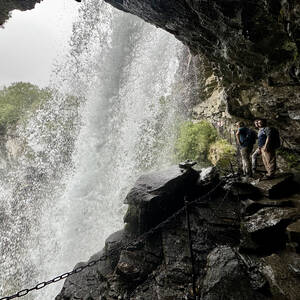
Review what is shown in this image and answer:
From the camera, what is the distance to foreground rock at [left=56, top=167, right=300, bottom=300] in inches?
155

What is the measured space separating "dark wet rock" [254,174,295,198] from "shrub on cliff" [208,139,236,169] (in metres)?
4.14

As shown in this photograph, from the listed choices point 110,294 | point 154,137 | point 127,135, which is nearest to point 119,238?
point 110,294

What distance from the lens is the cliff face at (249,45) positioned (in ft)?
15.4

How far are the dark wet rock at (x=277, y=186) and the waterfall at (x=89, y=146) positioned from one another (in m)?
7.90

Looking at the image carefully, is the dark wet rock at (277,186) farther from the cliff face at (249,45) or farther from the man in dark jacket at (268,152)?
the cliff face at (249,45)

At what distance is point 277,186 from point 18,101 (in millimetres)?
34494

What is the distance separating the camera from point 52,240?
14070 mm

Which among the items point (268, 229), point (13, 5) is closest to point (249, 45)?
point (268, 229)

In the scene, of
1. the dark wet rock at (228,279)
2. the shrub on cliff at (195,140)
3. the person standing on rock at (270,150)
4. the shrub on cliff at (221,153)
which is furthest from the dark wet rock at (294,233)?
the shrub on cliff at (195,140)

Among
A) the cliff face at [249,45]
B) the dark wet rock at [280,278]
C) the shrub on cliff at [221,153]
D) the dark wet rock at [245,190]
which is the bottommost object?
the dark wet rock at [280,278]

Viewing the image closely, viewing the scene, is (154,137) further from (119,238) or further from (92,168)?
(119,238)

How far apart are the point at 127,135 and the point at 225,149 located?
823 centimetres

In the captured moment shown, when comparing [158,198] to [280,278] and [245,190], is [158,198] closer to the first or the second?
[245,190]

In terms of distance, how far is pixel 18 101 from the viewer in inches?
1239
